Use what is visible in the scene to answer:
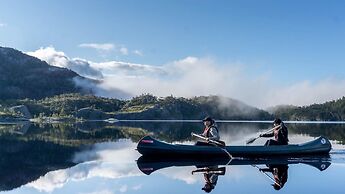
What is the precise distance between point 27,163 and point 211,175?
533 inches

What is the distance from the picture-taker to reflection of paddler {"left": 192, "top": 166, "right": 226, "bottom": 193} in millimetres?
20609

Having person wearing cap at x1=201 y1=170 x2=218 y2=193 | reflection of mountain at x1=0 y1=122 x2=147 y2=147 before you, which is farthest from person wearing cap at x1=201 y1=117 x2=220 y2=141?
reflection of mountain at x1=0 y1=122 x2=147 y2=147

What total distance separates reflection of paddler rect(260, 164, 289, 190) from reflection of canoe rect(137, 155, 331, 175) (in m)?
1.87

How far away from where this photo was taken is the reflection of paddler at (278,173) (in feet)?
71.7

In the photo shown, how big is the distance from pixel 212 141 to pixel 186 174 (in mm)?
7793

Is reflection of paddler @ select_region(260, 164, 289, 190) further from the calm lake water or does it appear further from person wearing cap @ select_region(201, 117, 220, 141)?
person wearing cap @ select_region(201, 117, 220, 141)

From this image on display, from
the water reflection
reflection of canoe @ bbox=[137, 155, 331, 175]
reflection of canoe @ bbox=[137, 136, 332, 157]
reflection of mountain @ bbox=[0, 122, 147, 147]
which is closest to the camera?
the water reflection

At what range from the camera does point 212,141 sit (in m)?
32.2

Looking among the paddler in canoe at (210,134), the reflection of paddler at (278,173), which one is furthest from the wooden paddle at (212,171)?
the paddler in canoe at (210,134)

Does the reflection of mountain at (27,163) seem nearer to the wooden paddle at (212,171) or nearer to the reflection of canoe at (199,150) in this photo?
the reflection of canoe at (199,150)

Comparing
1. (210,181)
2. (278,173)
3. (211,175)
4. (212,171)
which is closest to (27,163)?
(212,171)

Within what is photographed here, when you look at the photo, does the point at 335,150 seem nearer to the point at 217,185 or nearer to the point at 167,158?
the point at 167,158

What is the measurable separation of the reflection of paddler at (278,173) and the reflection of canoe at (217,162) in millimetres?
1872

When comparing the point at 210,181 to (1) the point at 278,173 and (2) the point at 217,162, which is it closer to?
(1) the point at 278,173
